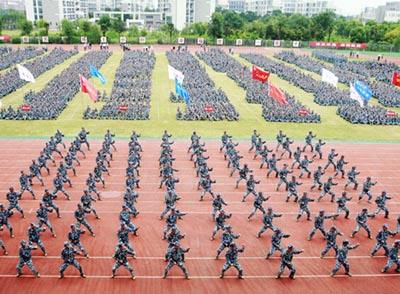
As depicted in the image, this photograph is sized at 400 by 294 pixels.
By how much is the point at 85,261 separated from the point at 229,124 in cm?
2021

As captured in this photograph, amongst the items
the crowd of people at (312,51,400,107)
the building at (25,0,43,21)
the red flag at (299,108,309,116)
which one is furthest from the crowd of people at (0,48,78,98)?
the building at (25,0,43,21)

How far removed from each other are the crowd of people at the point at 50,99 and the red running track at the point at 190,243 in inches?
347

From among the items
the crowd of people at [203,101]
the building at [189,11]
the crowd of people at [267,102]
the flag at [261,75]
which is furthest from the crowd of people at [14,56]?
the building at [189,11]

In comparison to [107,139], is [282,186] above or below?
below

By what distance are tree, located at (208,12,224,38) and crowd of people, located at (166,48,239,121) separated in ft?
159

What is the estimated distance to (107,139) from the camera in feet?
80.4

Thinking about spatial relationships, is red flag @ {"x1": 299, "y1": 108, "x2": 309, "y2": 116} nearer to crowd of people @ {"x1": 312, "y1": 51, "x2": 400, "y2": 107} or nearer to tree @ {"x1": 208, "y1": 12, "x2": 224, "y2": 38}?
crowd of people @ {"x1": 312, "y1": 51, "x2": 400, "y2": 107}

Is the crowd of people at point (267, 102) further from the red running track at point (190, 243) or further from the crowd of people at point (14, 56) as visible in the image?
the crowd of people at point (14, 56)

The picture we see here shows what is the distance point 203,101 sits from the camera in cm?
3872

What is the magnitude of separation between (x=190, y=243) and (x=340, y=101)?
Answer: 29664mm

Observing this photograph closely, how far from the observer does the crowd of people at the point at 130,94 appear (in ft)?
112

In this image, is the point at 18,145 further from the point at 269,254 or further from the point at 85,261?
the point at 269,254

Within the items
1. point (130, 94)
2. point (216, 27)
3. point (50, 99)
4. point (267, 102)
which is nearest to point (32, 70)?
point (50, 99)

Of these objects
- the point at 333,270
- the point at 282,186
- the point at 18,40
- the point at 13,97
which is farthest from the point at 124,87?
the point at 18,40
